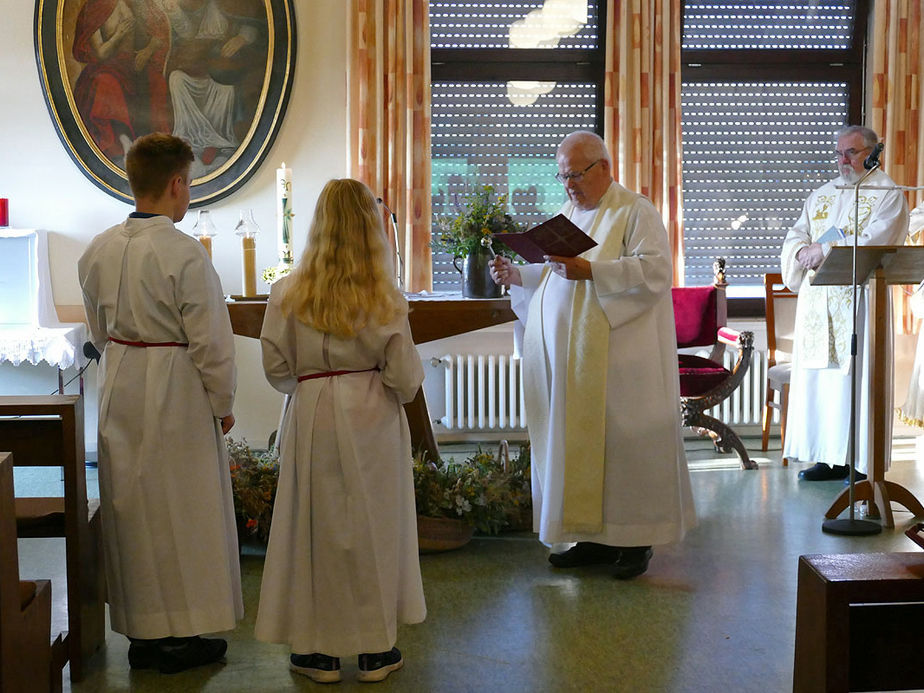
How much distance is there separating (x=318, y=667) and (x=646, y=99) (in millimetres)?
5000

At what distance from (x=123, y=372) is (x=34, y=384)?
4001 millimetres

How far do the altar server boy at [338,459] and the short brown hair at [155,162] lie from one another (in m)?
0.49

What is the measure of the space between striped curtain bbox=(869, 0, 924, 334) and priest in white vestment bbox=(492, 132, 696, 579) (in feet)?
12.4

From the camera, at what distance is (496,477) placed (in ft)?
15.5

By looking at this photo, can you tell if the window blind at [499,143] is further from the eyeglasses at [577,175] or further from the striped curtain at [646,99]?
the eyeglasses at [577,175]

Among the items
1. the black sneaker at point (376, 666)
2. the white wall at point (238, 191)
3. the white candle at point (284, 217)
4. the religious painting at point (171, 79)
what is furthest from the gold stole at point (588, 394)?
the religious painting at point (171, 79)

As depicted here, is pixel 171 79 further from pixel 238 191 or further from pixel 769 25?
pixel 769 25

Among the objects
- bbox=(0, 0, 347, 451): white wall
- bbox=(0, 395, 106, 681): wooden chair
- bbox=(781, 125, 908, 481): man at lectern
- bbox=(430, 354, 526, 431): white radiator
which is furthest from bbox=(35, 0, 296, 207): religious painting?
bbox=(0, 395, 106, 681): wooden chair

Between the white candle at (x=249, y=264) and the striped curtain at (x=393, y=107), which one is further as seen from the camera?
the striped curtain at (x=393, y=107)

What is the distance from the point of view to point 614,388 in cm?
Answer: 409

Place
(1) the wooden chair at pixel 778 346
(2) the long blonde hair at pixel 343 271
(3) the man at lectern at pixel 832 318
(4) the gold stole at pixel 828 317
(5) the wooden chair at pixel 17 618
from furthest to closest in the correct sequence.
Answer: (1) the wooden chair at pixel 778 346 → (4) the gold stole at pixel 828 317 → (3) the man at lectern at pixel 832 318 → (2) the long blonde hair at pixel 343 271 → (5) the wooden chair at pixel 17 618

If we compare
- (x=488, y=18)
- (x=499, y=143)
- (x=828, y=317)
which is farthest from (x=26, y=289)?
(x=828, y=317)

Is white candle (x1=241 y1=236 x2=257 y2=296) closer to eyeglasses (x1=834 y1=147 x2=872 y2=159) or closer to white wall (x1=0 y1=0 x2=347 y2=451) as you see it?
white wall (x1=0 y1=0 x2=347 y2=451)

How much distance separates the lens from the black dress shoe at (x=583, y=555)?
429 cm
